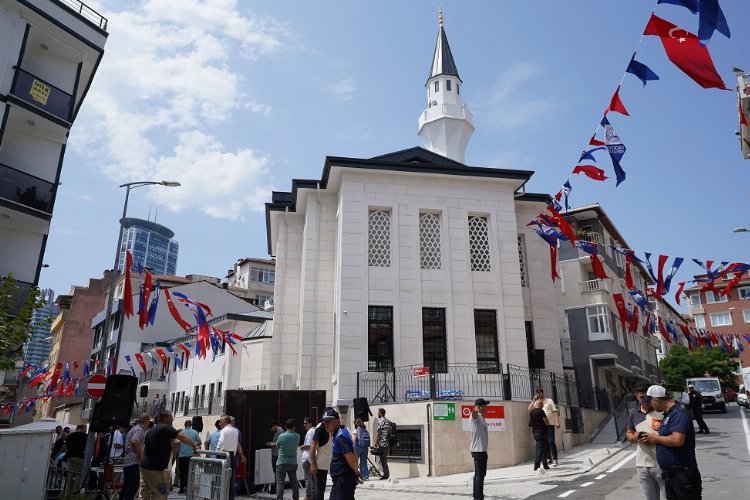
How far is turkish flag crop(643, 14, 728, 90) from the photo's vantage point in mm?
8055

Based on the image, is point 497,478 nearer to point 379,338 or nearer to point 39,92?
point 379,338

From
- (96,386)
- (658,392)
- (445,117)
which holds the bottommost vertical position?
(658,392)

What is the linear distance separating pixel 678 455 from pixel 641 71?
24.1 feet

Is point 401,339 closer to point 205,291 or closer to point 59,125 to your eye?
point 59,125

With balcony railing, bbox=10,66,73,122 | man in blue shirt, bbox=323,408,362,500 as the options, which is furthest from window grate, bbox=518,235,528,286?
balcony railing, bbox=10,66,73,122

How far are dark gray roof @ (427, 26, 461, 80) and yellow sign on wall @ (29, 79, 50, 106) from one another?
2102 centimetres

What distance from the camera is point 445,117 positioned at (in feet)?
101

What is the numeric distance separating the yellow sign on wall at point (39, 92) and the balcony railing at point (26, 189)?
2675 millimetres

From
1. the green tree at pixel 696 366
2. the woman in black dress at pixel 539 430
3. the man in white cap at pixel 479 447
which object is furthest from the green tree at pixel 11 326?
the green tree at pixel 696 366

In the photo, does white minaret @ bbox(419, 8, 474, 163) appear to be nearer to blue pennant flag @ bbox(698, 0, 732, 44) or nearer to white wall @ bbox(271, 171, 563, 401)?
white wall @ bbox(271, 171, 563, 401)

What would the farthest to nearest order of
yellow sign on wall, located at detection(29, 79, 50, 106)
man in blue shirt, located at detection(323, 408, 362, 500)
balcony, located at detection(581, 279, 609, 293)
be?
balcony, located at detection(581, 279, 609, 293) < yellow sign on wall, located at detection(29, 79, 50, 106) < man in blue shirt, located at detection(323, 408, 362, 500)

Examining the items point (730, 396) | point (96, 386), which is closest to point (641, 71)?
point (96, 386)

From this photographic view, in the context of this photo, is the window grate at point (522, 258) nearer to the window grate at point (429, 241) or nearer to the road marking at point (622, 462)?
the window grate at point (429, 241)

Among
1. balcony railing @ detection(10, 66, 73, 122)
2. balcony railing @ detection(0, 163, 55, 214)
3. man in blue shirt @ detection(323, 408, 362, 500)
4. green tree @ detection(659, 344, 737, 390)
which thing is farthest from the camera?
green tree @ detection(659, 344, 737, 390)
